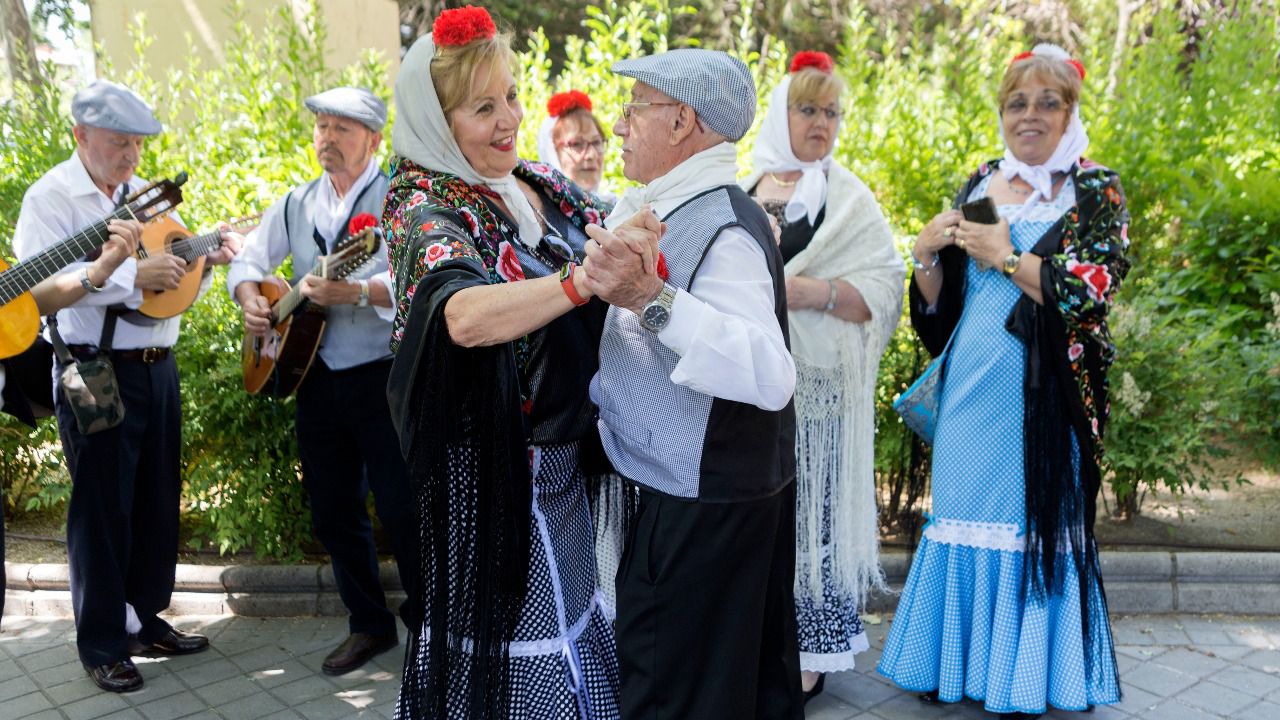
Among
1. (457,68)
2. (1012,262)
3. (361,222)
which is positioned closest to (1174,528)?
(1012,262)

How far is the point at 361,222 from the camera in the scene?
4.09 meters

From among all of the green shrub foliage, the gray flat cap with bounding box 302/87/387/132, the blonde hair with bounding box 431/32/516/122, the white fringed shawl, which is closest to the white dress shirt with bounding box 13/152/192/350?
the green shrub foliage

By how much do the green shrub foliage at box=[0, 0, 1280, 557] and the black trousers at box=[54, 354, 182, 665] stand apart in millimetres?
441

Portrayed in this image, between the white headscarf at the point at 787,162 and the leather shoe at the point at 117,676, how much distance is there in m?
3.09

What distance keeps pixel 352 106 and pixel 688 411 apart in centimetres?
253

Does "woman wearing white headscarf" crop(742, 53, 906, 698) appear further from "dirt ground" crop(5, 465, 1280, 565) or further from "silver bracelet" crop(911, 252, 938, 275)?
"dirt ground" crop(5, 465, 1280, 565)

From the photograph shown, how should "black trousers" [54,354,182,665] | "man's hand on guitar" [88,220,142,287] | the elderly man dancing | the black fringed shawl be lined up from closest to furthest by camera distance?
the elderly man dancing, the black fringed shawl, "man's hand on guitar" [88,220,142,287], "black trousers" [54,354,182,665]

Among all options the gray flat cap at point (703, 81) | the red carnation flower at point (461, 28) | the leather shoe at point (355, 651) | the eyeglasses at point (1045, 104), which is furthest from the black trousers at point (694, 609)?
the leather shoe at point (355, 651)

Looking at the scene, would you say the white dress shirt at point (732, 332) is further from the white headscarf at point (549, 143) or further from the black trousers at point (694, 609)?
the white headscarf at point (549, 143)

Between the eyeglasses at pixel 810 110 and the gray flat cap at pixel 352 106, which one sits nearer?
the eyeglasses at pixel 810 110

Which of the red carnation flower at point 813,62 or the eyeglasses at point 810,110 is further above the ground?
the red carnation flower at point 813,62

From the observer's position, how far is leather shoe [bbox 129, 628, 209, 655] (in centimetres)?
445

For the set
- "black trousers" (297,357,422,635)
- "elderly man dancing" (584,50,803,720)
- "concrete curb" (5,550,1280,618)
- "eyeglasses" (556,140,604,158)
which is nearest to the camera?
"elderly man dancing" (584,50,803,720)

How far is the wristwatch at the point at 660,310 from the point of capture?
215 centimetres
